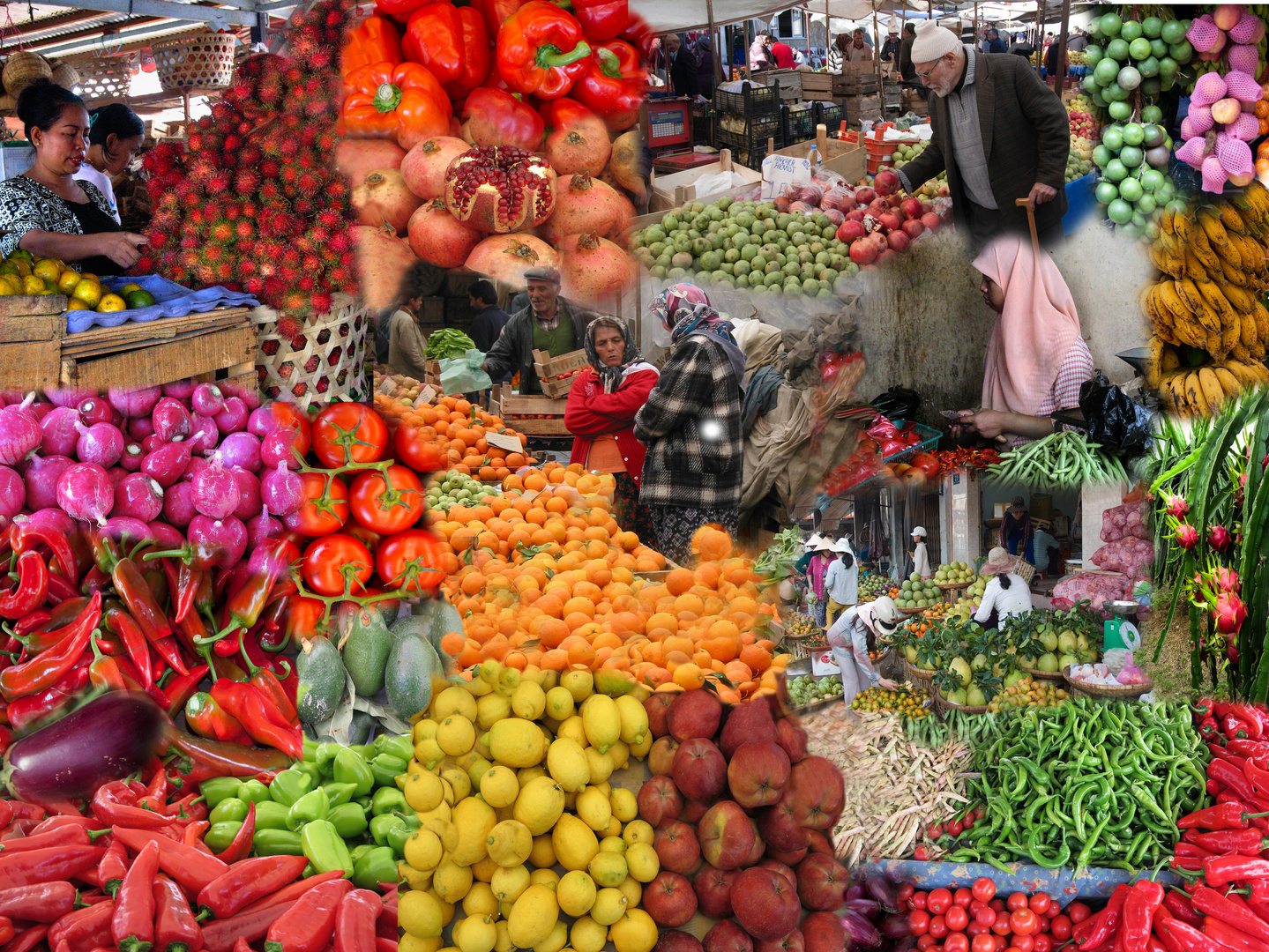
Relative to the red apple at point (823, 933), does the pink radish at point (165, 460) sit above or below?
above

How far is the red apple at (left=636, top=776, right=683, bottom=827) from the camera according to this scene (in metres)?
1.56

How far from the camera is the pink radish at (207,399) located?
5.70 feet

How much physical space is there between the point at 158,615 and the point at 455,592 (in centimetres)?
59

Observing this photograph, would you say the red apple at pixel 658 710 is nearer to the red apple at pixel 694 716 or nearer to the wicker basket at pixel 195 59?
the red apple at pixel 694 716

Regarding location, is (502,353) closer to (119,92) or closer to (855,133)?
(855,133)

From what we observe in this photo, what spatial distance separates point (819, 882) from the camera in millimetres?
1577

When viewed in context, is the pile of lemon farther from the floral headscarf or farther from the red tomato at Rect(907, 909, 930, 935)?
the red tomato at Rect(907, 909, 930, 935)

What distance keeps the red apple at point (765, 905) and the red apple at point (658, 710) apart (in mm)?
277

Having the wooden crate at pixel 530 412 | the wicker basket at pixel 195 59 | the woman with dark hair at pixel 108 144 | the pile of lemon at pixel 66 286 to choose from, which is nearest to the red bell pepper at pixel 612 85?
the wooden crate at pixel 530 412

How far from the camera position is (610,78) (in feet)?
4.75

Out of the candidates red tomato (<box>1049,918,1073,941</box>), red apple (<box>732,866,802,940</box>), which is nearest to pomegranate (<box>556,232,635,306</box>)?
red apple (<box>732,866,802,940</box>)

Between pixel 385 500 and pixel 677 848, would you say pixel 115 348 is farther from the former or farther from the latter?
pixel 677 848

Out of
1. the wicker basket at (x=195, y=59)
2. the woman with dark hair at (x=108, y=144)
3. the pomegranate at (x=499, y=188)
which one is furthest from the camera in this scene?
the wicker basket at (x=195, y=59)

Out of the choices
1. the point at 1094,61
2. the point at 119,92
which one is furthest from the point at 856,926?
the point at 119,92
